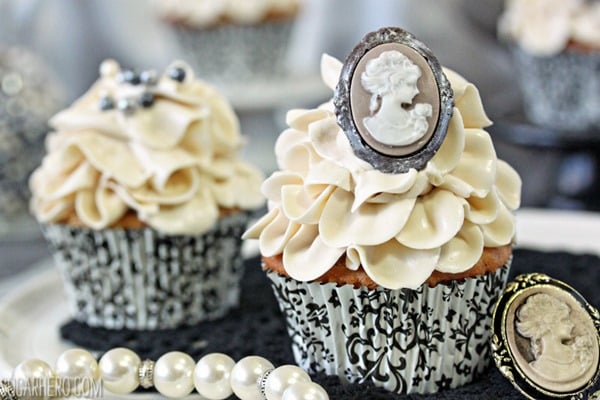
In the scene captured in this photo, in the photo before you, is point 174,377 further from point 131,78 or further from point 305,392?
point 131,78

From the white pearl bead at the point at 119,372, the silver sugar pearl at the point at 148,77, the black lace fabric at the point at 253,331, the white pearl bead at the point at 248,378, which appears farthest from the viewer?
the silver sugar pearl at the point at 148,77

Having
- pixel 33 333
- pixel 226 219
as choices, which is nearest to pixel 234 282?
pixel 226 219

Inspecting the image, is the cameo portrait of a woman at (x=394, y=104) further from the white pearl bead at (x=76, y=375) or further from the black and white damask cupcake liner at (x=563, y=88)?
the black and white damask cupcake liner at (x=563, y=88)

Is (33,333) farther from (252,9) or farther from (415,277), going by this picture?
(252,9)

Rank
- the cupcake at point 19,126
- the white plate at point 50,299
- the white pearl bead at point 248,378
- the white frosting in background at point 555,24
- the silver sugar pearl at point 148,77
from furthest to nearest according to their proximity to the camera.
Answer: the white frosting in background at point 555,24 → the cupcake at point 19,126 → the silver sugar pearl at point 148,77 → the white plate at point 50,299 → the white pearl bead at point 248,378

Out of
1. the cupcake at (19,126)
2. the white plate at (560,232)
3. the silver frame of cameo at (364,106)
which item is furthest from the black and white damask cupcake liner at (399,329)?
the cupcake at (19,126)

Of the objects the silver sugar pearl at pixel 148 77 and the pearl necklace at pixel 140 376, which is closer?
the pearl necklace at pixel 140 376
